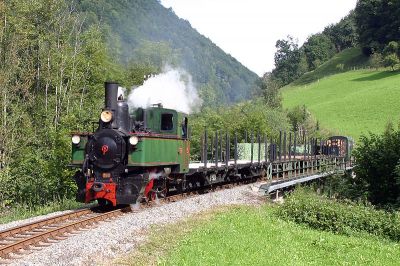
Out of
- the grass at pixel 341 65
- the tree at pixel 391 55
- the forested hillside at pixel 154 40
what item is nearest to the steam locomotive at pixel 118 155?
the forested hillside at pixel 154 40

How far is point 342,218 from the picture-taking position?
541 inches

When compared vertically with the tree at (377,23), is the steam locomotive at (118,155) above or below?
below

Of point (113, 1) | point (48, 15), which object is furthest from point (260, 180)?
point (113, 1)

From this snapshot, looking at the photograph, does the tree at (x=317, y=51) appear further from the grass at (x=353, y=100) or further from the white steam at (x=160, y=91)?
the white steam at (x=160, y=91)

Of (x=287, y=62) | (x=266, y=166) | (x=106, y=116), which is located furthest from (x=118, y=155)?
(x=287, y=62)

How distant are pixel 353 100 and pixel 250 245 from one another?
215 feet

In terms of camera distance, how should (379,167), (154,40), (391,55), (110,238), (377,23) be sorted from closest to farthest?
(110,238), (379,167), (154,40), (391,55), (377,23)

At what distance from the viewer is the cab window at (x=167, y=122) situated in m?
15.8

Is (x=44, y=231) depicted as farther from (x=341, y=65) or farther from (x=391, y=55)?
(x=341, y=65)

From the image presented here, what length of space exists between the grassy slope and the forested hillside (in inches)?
461

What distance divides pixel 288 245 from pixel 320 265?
3.71 feet

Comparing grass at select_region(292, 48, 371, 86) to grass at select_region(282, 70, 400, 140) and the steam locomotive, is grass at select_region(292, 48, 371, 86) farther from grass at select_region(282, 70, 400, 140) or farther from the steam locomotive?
the steam locomotive

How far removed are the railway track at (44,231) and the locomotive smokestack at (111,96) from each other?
2.90 meters

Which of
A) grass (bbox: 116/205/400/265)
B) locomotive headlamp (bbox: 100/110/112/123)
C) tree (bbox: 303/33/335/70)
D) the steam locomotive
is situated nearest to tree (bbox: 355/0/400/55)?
tree (bbox: 303/33/335/70)
